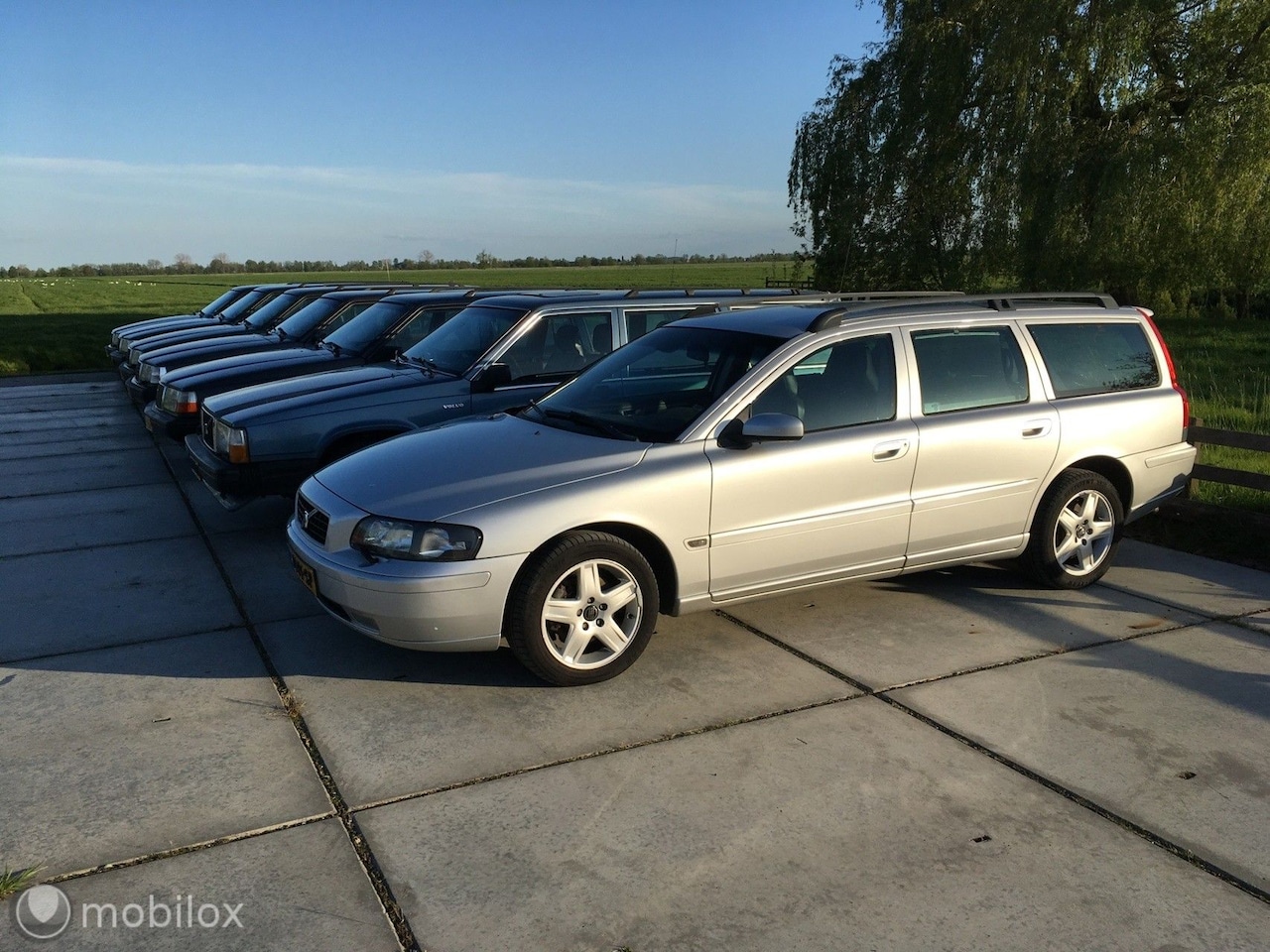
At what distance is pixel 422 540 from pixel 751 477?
1554mm

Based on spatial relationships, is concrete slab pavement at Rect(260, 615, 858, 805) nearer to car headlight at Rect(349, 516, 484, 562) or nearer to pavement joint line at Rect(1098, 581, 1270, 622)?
car headlight at Rect(349, 516, 484, 562)

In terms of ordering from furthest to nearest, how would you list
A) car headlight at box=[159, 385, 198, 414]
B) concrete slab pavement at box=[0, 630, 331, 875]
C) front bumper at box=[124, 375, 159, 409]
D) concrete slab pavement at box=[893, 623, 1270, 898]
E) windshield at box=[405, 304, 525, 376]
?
front bumper at box=[124, 375, 159, 409]
car headlight at box=[159, 385, 198, 414]
windshield at box=[405, 304, 525, 376]
concrete slab pavement at box=[893, 623, 1270, 898]
concrete slab pavement at box=[0, 630, 331, 875]

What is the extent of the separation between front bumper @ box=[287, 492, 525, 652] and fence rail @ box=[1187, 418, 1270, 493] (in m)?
4.80

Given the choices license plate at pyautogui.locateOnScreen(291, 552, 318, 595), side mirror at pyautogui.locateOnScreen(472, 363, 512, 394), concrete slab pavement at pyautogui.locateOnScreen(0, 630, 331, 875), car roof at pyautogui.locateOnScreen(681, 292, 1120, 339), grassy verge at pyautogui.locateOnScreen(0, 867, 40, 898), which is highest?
car roof at pyautogui.locateOnScreen(681, 292, 1120, 339)

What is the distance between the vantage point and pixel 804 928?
2.94 metres

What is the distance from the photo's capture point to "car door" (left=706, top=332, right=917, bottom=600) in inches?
193

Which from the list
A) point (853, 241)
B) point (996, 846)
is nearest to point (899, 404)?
point (996, 846)

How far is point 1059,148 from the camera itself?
56.7 feet

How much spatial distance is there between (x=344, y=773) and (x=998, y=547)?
3713 millimetres

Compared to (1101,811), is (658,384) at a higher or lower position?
higher

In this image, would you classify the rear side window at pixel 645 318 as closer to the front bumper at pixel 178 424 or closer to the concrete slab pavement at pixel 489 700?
the concrete slab pavement at pixel 489 700

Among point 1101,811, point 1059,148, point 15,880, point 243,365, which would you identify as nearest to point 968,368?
point 1101,811

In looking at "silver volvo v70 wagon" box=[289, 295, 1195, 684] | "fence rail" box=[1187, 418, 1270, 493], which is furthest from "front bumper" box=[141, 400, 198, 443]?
"fence rail" box=[1187, 418, 1270, 493]

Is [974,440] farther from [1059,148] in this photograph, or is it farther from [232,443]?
[1059,148]
